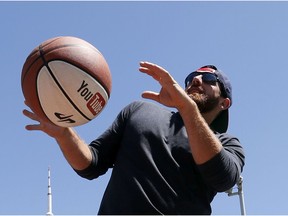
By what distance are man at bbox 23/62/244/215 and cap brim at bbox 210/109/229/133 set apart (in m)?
0.28

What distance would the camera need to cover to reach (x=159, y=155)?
426cm

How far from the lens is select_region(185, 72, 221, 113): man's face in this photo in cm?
490

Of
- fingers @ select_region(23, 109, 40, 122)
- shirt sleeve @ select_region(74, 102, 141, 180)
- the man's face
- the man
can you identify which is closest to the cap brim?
the man's face

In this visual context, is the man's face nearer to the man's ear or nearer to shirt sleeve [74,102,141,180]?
the man's ear

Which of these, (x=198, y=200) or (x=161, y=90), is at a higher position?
(x=161, y=90)

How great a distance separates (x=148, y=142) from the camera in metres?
4.34

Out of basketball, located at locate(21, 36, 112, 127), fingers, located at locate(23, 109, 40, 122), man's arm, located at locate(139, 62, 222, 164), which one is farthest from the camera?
fingers, located at locate(23, 109, 40, 122)

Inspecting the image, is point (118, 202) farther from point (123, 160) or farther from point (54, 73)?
point (54, 73)

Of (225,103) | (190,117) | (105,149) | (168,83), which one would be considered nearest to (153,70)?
(168,83)

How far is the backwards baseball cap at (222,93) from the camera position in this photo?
507cm

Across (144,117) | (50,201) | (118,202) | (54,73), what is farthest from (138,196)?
(50,201)

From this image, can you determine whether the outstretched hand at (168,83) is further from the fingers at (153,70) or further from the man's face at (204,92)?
the man's face at (204,92)

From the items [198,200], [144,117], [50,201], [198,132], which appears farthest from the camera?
[50,201]

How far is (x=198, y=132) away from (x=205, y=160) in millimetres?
219
